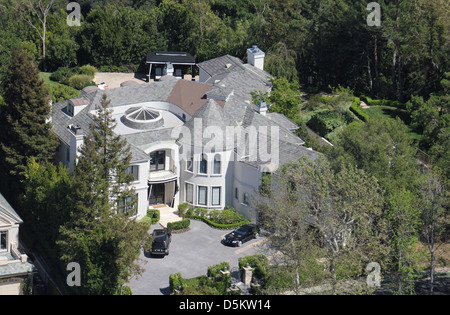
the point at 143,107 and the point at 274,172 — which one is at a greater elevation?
the point at 143,107

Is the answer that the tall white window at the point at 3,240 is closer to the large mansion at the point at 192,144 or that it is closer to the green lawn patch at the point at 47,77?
the large mansion at the point at 192,144

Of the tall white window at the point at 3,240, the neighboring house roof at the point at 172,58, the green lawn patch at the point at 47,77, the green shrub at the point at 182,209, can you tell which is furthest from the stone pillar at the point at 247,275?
the green lawn patch at the point at 47,77

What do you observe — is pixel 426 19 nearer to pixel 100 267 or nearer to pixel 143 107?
pixel 143 107

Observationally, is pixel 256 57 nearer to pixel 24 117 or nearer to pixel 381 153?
pixel 24 117

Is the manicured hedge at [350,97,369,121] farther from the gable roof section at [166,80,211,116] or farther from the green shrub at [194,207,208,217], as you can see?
the green shrub at [194,207,208,217]

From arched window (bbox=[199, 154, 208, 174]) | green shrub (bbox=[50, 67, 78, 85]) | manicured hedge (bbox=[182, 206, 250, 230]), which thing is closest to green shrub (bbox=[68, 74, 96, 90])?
green shrub (bbox=[50, 67, 78, 85])

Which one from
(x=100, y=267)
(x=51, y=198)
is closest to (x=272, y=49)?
(x=51, y=198)
